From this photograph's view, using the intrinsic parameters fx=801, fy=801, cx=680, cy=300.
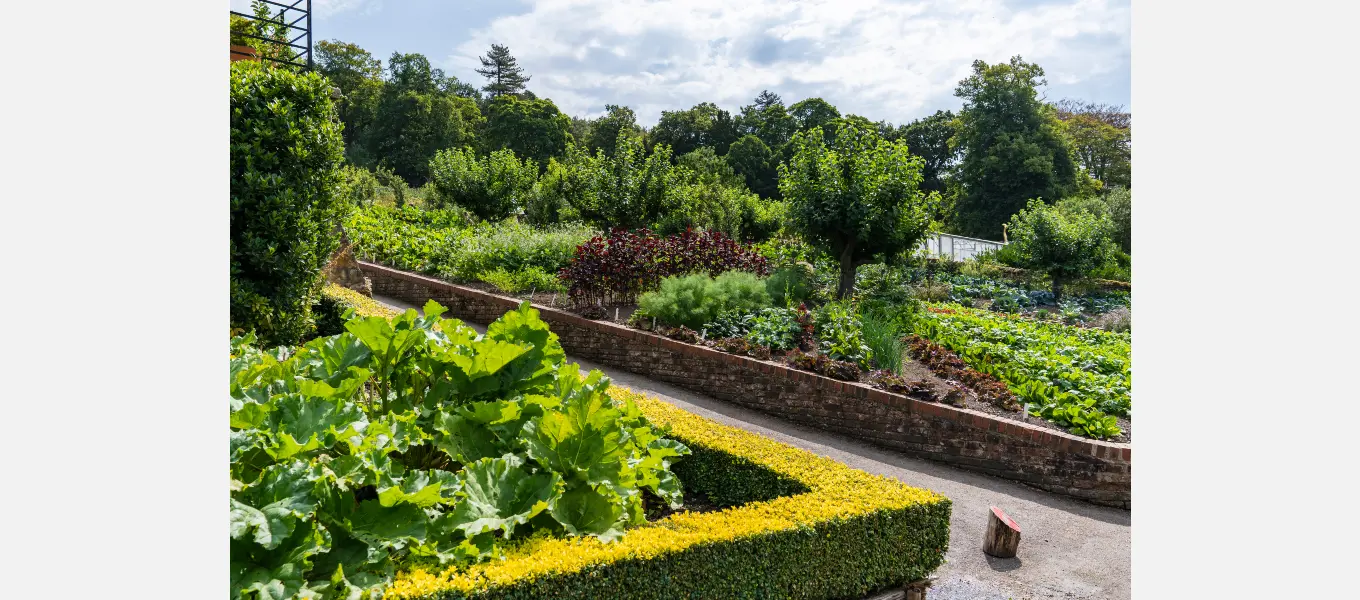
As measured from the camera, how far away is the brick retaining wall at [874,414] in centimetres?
511

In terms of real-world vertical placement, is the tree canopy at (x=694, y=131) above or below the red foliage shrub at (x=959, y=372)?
above

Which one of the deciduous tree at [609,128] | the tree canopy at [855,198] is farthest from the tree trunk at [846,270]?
the deciduous tree at [609,128]

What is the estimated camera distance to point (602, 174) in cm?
1320

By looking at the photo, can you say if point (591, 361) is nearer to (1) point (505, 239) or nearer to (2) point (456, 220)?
(1) point (505, 239)

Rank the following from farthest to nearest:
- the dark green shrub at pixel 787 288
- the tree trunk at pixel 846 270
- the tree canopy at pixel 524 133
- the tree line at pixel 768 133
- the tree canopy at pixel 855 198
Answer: the tree canopy at pixel 524 133
the tree line at pixel 768 133
the tree trunk at pixel 846 270
the tree canopy at pixel 855 198
the dark green shrub at pixel 787 288

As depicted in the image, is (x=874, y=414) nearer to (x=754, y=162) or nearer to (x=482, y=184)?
(x=482, y=184)

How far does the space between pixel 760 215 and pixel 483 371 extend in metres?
12.8

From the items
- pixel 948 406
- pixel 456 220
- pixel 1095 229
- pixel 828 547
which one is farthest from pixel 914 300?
pixel 456 220

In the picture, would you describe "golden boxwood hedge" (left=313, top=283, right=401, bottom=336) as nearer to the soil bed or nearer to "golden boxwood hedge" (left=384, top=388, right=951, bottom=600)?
the soil bed

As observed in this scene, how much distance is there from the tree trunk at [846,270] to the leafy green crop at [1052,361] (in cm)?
98

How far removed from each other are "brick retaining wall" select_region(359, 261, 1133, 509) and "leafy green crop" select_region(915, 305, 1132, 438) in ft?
0.95

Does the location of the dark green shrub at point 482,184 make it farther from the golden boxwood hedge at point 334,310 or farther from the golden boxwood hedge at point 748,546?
the golden boxwood hedge at point 748,546

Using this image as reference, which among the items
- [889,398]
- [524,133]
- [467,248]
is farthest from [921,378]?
[524,133]

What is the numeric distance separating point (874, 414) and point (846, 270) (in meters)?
3.88
